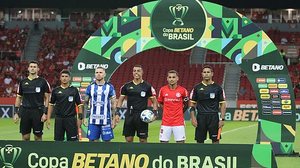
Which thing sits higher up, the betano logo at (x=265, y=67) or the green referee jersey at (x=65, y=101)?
the betano logo at (x=265, y=67)

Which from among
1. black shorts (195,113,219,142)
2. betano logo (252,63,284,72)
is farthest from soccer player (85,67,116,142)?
betano logo (252,63,284,72)

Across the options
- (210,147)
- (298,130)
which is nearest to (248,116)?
(298,130)

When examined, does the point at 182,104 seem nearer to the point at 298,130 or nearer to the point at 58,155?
the point at 58,155

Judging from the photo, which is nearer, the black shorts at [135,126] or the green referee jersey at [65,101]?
the green referee jersey at [65,101]

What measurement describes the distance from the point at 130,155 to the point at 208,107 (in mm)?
3955

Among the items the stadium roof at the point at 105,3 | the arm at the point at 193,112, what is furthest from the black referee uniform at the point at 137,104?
the stadium roof at the point at 105,3

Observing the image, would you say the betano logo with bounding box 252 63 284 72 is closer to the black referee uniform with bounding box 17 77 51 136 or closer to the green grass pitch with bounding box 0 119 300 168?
the green grass pitch with bounding box 0 119 300 168

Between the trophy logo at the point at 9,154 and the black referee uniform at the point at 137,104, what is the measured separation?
4.12m

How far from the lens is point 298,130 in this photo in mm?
30359

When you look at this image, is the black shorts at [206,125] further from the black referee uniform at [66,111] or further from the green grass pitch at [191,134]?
the green grass pitch at [191,134]

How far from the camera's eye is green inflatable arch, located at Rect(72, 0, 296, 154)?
1986 cm

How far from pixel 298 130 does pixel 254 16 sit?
2182 centimetres

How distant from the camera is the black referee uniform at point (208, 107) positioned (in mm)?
17000

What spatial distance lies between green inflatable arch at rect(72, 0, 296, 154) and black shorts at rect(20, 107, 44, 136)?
2.97 m
